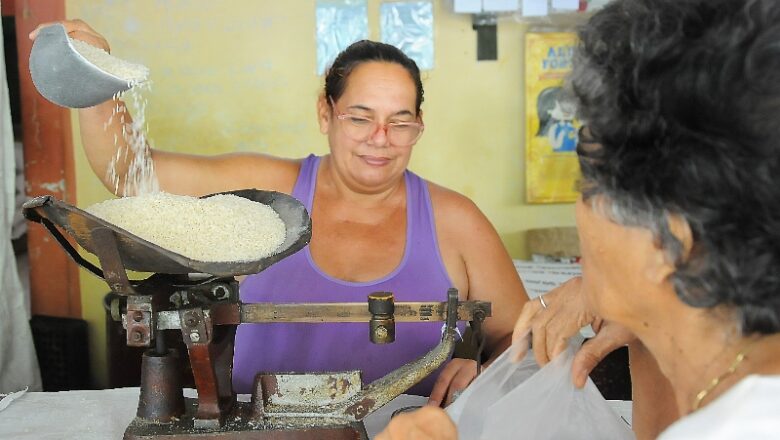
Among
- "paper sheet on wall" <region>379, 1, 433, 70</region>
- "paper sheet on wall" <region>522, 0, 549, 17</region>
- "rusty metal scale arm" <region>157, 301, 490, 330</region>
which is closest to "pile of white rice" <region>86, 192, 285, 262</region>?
"rusty metal scale arm" <region>157, 301, 490, 330</region>

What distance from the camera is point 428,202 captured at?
2.27m

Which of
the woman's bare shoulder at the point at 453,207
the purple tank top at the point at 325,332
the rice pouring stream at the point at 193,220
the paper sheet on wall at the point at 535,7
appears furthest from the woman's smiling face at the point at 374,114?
the paper sheet on wall at the point at 535,7

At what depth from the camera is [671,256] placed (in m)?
0.94

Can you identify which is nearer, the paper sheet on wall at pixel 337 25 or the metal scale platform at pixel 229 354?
the metal scale platform at pixel 229 354

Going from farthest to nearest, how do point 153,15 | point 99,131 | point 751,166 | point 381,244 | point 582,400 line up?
point 153,15
point 381,244
point 99,131
point 582,400
point 751,166

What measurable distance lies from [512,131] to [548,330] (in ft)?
7.18

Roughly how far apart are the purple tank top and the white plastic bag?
620 mm

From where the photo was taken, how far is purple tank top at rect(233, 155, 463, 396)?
2.07 metres

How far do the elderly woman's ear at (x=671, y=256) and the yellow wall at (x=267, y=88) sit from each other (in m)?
2.52

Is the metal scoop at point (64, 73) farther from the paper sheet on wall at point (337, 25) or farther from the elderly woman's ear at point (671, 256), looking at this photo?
the paper sheet on wall at point (337, 25)

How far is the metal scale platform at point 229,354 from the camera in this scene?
1435 millimetres

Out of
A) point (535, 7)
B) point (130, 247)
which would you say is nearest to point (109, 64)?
point (130, 247)

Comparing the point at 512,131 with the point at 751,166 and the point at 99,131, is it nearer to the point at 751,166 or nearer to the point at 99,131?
the point at 99,131

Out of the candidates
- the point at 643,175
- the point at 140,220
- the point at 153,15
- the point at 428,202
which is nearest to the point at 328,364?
the point at 428,202
